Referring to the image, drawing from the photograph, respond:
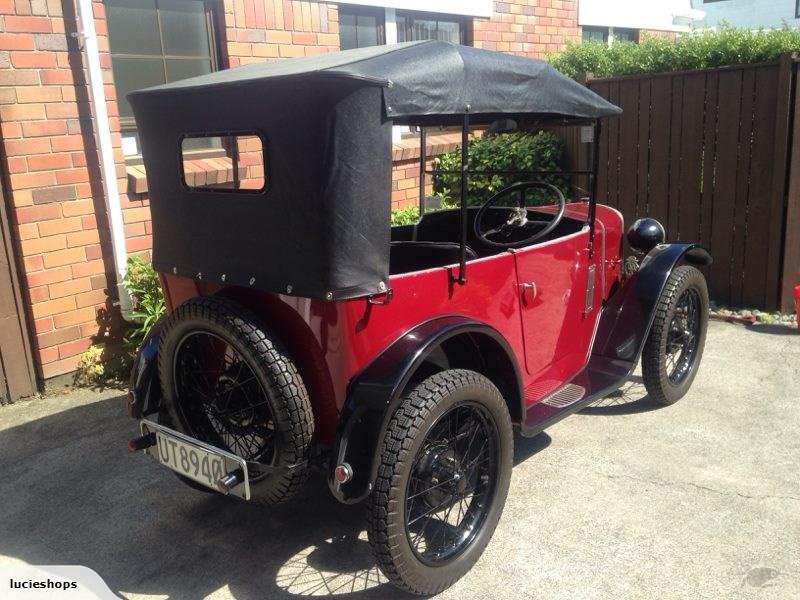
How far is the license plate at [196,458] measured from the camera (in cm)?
244

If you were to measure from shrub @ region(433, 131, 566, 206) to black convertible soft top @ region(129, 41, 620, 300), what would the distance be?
13.5ft

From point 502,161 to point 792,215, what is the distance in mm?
2700

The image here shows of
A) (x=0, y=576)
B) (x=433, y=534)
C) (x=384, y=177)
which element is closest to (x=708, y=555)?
(x=433, y=534)

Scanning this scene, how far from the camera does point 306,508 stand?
10.5 ft

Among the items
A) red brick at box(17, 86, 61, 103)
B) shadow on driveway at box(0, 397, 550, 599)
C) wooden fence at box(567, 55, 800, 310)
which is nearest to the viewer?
shadow on driveway at box(0, 397, 550, 599)

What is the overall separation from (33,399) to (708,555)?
3.99 metres

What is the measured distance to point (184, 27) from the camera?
5.33 metres

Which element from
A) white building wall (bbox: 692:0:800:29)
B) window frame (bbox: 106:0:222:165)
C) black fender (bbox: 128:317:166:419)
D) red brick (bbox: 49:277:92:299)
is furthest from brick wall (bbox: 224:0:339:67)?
white building wall (bbox: 692:0:800:29)

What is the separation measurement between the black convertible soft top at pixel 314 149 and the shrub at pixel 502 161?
4.11 metres

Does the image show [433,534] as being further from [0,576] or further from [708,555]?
[0,576]

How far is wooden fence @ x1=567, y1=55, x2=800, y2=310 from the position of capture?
5.51 metres

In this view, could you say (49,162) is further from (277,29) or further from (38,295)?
(277,29)

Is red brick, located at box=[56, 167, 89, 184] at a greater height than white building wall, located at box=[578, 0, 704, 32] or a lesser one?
lesser

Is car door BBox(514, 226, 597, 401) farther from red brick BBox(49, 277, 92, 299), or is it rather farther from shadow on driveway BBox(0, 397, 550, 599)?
red brick BBox(49, 277, 92, 299)
